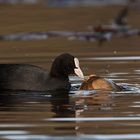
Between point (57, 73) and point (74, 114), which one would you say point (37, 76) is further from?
point (74, 114)

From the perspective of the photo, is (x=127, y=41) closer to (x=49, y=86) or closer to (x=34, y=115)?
(x=49, y=86)

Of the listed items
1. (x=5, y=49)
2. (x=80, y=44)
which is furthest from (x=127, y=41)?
(x=5, y=49)

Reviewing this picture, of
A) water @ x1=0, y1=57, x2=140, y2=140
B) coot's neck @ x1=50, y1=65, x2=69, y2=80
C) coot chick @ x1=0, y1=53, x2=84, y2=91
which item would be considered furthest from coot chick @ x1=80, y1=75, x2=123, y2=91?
coot's neck @ x1=50, y1=65, x2=69, y2=80

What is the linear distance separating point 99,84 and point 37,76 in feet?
3.56

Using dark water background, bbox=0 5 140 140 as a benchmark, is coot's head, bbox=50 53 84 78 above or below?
above

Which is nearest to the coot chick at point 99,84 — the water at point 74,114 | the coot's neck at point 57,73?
the water at point 74,114

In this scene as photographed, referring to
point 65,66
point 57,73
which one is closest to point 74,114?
point 65,66

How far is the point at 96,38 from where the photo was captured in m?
25.1

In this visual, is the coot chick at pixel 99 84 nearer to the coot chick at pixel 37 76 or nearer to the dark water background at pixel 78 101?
the dark water background at pixel 78 101

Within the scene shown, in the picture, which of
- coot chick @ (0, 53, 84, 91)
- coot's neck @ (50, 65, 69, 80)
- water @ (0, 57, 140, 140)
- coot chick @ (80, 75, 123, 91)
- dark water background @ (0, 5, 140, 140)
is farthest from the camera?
coot's neck @ (50, 65, 69, 80)

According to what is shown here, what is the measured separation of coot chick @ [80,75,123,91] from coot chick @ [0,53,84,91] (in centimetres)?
32

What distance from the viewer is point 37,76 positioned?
14.8 metres

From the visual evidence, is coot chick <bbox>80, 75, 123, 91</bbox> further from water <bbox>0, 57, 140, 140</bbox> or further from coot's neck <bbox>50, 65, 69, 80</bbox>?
coot's neck <bbox>50, 65, 69, 80</bbox>

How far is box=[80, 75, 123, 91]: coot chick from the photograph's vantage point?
14375 millimetres
